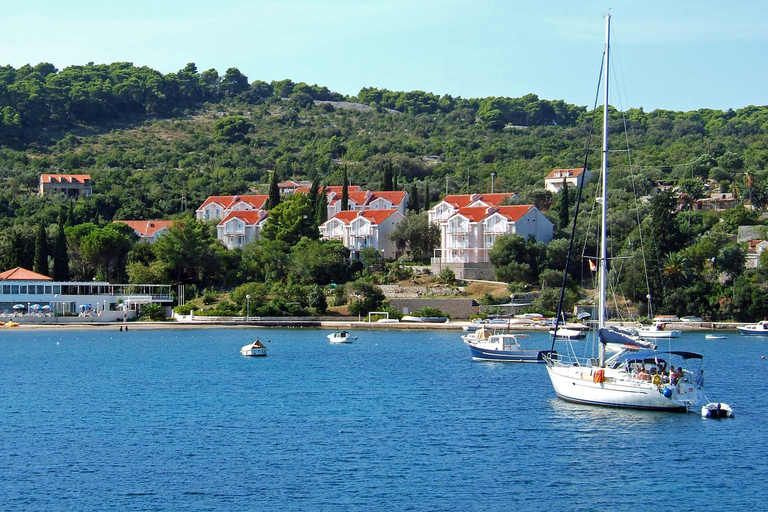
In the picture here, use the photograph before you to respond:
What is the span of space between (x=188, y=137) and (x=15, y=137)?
31.7 m

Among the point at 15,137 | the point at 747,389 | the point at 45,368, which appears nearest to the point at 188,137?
the point at 15,137

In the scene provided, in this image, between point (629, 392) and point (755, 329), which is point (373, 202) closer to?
point (755, 329)

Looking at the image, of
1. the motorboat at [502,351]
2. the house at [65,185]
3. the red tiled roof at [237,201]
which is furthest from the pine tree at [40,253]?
the motorboat at [502,351]

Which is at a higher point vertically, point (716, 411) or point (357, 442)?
point (716, 411)

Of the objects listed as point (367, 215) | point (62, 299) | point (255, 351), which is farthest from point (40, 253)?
point (255, 351)

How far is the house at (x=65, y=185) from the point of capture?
401ft

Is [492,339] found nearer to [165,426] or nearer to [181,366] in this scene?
[181,366]

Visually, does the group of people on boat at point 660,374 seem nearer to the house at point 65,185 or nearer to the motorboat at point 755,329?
the motorboat at point 755,329

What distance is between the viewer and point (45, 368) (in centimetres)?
5522

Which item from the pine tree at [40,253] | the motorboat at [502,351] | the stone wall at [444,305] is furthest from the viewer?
the pine tree at [40,253]

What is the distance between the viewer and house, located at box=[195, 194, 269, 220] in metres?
110

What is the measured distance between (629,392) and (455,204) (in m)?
63.9

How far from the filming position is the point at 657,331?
7181 centimetres

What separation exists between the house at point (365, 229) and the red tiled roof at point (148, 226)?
18.0 meters
